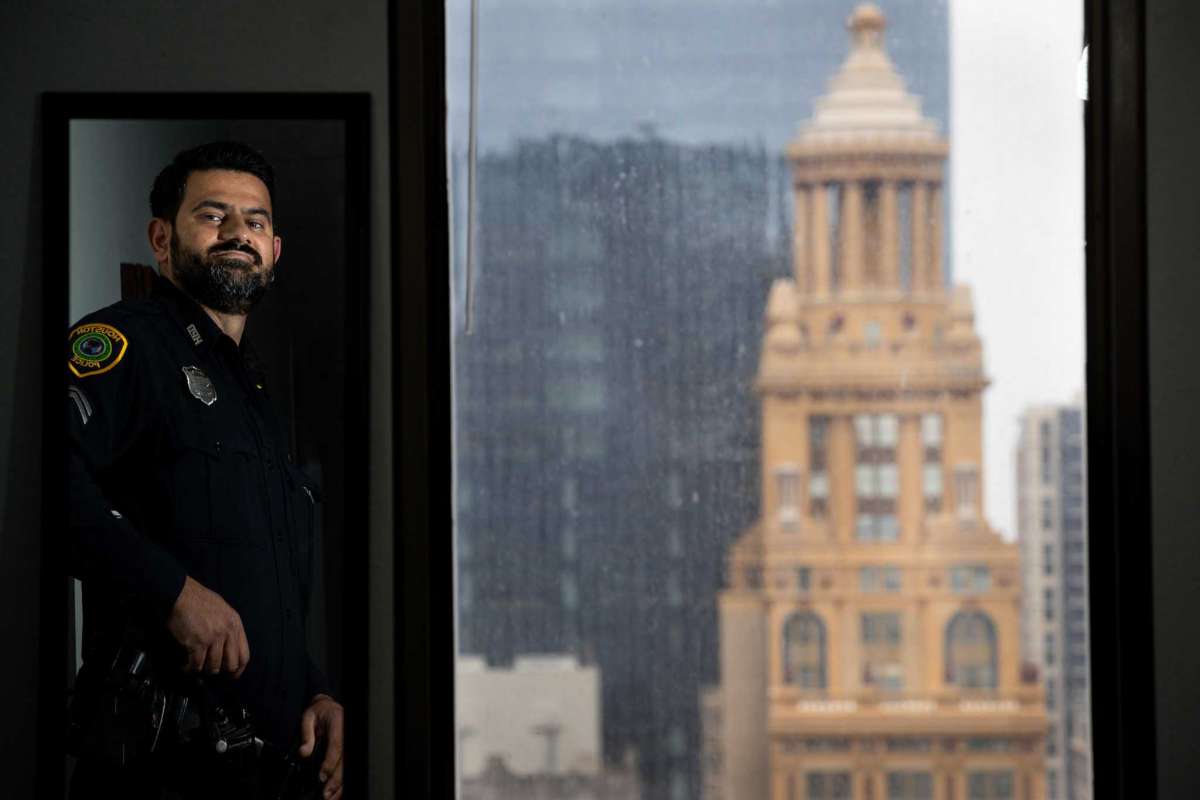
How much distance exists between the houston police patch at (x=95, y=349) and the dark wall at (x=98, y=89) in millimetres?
84

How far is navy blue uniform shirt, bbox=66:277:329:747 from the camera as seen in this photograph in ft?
6.50

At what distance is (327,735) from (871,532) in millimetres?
928

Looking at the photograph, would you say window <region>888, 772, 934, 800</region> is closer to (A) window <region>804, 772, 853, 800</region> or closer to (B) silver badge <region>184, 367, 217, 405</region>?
(A) window <region>804, 772, 853, 800</region>

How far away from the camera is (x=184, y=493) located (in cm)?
198

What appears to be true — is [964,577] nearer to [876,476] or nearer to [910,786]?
[876,476]

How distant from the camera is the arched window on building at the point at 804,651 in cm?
214

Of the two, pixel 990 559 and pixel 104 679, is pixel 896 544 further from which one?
pixel 104 679

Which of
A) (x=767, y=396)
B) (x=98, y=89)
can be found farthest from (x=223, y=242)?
(x=767, y=396)

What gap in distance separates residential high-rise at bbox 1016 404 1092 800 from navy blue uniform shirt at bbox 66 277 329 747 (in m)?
1.15

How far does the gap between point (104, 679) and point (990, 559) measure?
141 centimetres

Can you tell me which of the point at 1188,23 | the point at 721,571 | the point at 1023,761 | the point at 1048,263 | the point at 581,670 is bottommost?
the point at 1023,761

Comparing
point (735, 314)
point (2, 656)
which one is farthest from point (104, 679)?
point (735, 314)

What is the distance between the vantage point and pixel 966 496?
2146 mm

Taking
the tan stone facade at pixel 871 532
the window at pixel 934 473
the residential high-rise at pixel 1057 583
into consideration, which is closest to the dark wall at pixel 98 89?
the tan stone facade at pixel 871 532
